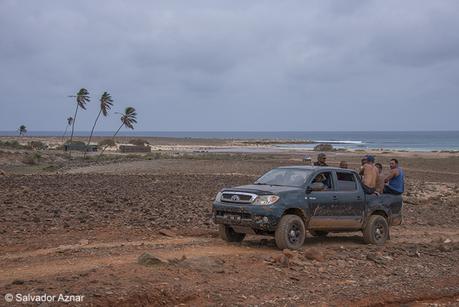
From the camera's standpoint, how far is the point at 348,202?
13703 millimetres

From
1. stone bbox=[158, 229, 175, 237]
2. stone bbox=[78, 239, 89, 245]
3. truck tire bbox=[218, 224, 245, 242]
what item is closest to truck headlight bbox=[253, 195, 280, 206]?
truck tire bbox=[218, 224, 245, 242]

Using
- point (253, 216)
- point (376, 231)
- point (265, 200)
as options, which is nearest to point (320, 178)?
point (265, 200)

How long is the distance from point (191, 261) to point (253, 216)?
210 centimetres

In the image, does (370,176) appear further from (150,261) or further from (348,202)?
(150,261)

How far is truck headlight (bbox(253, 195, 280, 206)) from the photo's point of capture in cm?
1227

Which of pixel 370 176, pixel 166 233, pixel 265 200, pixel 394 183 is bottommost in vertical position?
pixel 166 233

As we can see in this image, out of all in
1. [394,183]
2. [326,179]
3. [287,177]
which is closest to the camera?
[287,177]

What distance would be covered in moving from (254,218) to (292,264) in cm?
145

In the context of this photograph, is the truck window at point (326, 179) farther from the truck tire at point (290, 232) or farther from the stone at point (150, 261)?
the stone at point (150, 261)

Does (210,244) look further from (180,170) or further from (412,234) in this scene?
(180,170)

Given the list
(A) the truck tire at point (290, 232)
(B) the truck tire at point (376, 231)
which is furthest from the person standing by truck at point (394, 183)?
(A) the truck tire at point (290, 232)

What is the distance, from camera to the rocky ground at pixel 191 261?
9094 mm

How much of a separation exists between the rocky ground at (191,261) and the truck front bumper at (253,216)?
0.53 meters

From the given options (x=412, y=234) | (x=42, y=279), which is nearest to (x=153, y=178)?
(x=412, y=234)
